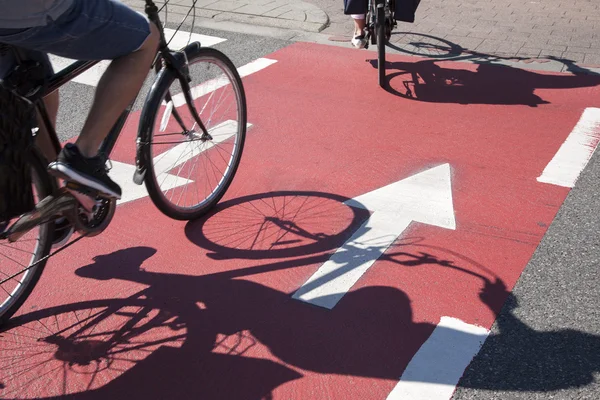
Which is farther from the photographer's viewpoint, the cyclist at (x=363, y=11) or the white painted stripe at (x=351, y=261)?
the cyclist at (x=363, y=11)

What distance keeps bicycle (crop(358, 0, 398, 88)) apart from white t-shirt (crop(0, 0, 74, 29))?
12.8 ft

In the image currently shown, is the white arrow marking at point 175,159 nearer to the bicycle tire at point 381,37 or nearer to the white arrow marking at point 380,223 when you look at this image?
the white arrow marking at point 380,223

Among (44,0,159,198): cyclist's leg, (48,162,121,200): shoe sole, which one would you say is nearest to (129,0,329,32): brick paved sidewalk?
(44,0,159,198): cyclist's leg

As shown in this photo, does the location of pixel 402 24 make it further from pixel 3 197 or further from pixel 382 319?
pixel 3 197

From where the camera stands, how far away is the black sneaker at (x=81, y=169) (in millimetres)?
3105

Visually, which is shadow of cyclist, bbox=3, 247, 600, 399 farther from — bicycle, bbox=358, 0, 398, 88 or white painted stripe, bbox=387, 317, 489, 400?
bicycle, bbox=358, 0, 398, 88

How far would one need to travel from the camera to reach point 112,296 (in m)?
3.65

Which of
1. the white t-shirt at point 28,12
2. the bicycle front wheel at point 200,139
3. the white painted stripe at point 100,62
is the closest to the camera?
the white t-shirt at point 28,12

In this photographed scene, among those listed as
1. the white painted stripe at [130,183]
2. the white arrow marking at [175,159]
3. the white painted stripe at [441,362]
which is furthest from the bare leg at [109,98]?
the white painted stripe at [441,362]

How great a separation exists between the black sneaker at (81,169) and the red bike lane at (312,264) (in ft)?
2.14

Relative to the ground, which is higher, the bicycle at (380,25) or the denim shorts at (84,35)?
the denim shorts at (84,35)

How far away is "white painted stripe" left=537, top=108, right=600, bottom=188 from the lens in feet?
15.9

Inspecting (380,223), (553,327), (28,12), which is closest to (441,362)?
(553,327)

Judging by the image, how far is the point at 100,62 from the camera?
7.20 meters
